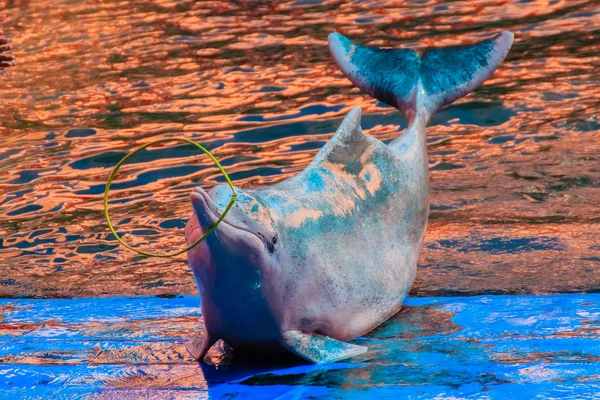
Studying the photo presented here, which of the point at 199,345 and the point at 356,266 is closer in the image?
the point at 199,345

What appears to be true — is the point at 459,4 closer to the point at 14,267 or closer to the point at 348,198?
the point at 14,267

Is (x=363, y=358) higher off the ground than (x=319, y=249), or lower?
lower

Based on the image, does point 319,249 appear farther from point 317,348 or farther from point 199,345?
point 199,345

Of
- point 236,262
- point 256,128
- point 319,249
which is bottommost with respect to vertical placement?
point 256,128

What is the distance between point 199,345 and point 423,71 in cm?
271

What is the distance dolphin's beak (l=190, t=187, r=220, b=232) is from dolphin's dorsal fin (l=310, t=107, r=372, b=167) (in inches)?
45.6

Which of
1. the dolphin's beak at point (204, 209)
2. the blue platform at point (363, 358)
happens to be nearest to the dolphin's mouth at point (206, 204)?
the dolphin's beak at point (204, 209)

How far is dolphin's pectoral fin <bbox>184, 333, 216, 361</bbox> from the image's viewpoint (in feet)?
14.0

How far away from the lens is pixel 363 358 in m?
4.22

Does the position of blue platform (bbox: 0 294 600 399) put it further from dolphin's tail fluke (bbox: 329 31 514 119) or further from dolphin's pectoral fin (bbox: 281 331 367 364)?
dolphin's tail fluke (bbox: 329 31 514 119)

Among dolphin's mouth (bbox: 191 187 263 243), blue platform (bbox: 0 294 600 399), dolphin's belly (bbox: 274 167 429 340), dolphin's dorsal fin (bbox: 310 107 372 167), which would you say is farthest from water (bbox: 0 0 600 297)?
dolphin's mouth (bbox: 191 187 263 243)

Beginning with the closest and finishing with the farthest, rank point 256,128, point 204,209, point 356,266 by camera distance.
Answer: point 204,209
point 356,266
point 256,128

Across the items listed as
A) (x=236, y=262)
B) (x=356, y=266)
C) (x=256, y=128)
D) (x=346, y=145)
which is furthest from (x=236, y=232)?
(x=256, y=128)

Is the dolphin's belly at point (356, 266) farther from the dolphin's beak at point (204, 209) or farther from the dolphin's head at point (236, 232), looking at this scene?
the dolphin's beak at point (204, 209)
